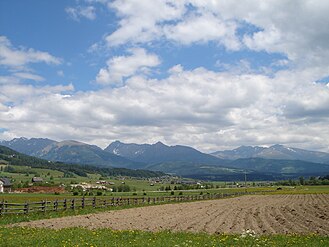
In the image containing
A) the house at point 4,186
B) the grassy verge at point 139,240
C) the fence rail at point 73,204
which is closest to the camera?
the grassy verge at point 139,240

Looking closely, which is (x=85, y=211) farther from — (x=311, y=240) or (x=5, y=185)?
(x=5, y=185)

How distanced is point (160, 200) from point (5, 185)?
9714 centimetres

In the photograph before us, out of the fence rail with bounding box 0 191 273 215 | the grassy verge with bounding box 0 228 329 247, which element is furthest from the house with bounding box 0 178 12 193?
the grassy verge with bounding box 0 228 329 247

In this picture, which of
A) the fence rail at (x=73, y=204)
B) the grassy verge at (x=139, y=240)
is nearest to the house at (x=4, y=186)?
the fence rail at (x=73, y=204)

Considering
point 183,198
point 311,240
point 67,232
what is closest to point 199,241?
point 311,240

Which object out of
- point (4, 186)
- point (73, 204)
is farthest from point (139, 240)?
point (4, 186)

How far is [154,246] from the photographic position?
18016 millimetres

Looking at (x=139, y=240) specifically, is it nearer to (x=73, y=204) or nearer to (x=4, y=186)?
(x=73, y=204)

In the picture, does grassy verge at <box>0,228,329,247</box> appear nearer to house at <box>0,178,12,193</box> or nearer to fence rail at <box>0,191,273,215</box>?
fence rail at <box>0,191,273,215</box>

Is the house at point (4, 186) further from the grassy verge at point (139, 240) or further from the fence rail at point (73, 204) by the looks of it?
the grassy verge at point (139, 240)

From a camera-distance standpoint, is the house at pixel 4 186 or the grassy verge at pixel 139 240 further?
the house at pixel 4 186

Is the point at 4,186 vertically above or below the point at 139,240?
above

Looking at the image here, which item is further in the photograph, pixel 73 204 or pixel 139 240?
pixel 73 204

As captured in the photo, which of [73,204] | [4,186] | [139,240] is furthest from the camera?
[4,186]
